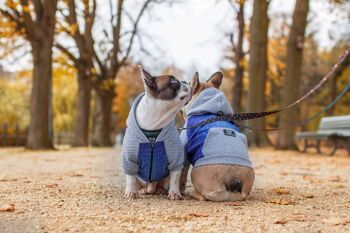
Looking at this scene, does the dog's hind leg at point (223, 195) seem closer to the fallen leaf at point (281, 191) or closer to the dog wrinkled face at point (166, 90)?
the dog wrinkled face at point (166, 90)

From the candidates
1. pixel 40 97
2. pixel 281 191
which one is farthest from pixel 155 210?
pixel 40 97

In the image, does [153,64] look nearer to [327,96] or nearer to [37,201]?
[327,96]

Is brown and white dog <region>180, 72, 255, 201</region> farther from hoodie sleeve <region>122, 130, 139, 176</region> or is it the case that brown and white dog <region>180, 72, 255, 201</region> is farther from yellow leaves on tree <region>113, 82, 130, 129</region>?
yellow leaves on tree <region>113, 82, 130, 129</region>

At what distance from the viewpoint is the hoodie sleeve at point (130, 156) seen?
5.52 m

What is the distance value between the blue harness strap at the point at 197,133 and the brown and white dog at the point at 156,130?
8.7 inches

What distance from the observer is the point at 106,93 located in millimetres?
25375

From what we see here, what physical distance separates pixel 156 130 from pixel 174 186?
684mm

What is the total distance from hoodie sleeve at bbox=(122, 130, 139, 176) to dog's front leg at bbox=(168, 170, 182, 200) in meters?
0.40

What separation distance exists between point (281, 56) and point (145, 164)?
3763cm

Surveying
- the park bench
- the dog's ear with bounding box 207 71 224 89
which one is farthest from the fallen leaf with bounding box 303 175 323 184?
the park bench

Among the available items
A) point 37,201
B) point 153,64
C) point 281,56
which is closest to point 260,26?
point 153,64

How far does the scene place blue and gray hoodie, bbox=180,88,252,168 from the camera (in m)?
5.45

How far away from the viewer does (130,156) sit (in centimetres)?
555

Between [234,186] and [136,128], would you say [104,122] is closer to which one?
[136,128]
